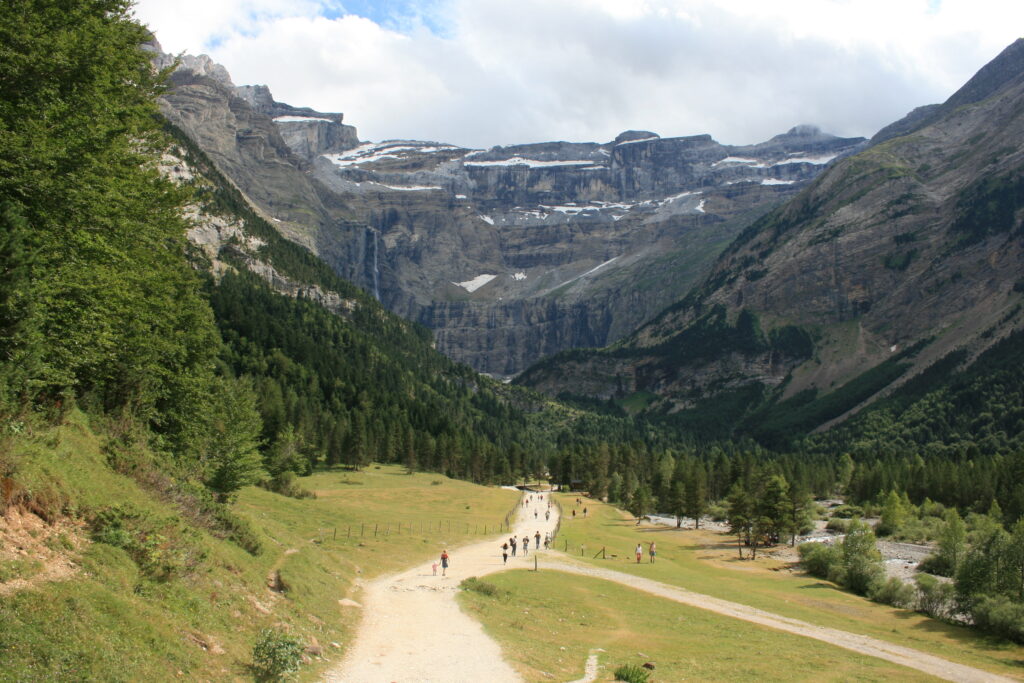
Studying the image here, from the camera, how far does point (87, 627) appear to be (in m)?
13.6

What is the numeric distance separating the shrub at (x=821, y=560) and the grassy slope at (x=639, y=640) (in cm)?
3072

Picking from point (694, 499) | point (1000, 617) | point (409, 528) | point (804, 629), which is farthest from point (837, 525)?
point (409, 528)

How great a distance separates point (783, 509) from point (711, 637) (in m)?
56.0

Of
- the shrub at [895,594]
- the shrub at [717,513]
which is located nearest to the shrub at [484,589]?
the shrub at [895,594]

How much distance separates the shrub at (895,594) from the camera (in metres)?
54.6

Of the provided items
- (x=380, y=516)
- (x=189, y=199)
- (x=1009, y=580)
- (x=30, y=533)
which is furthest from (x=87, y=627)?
(x=1009, y=580)

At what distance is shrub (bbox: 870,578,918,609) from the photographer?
5459cm

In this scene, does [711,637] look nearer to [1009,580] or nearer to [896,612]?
[896,612]

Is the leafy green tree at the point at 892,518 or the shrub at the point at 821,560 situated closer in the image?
the shrub at the point at 821,560

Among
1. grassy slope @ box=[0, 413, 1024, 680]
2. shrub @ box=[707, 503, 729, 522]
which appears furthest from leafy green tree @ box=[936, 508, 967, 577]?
shrub @ box=[707, 503, 729, 522]

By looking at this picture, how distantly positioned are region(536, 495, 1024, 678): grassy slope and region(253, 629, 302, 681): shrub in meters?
38.5

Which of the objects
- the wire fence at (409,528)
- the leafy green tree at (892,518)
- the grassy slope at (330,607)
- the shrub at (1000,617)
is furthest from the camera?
the leafy green tree at (892,518)

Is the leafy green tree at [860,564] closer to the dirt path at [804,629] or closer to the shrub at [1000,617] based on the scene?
the shrub at [1000,617]

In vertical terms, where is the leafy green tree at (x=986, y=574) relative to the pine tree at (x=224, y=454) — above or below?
below
